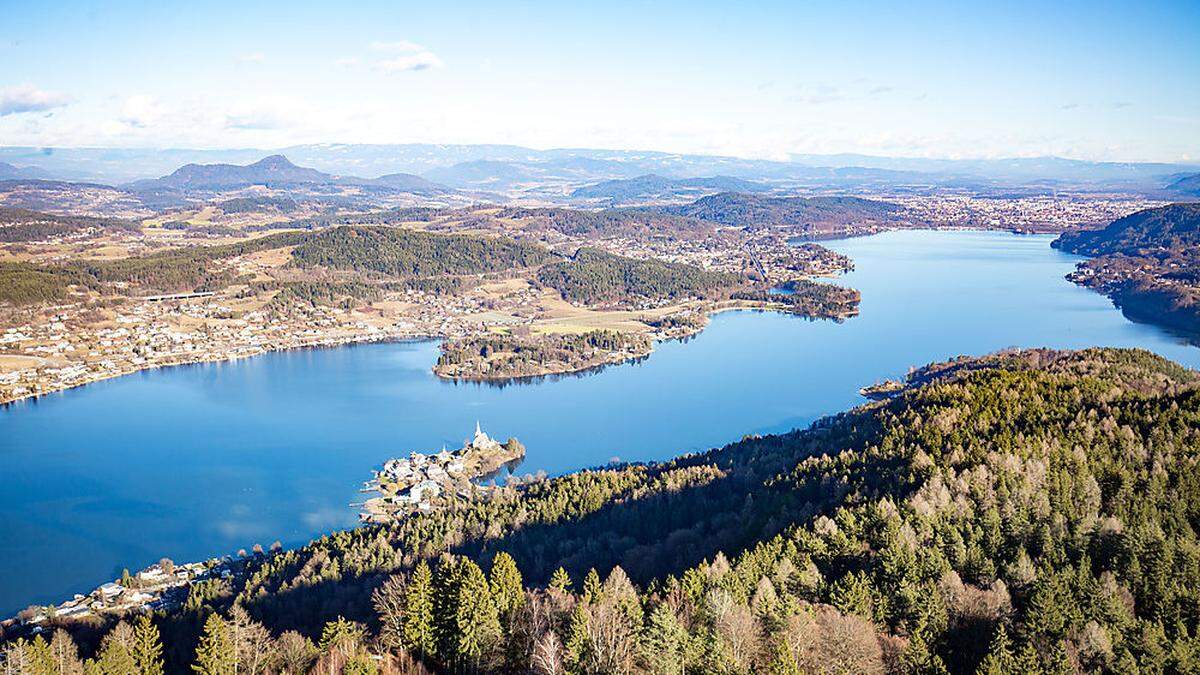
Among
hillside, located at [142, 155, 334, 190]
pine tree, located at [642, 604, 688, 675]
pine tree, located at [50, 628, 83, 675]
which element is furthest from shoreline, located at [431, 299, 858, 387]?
hillside, located at [142, 155, 334, 190]

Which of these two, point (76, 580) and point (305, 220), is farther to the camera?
point (305, 220)

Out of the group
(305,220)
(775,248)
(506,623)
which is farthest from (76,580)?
(305,220)

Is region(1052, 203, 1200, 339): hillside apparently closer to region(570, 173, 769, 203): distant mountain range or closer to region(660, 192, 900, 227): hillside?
region(660, 192, 900, 227): hillside

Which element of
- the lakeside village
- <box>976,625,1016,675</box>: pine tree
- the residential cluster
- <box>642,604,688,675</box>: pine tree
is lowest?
the lakeside village

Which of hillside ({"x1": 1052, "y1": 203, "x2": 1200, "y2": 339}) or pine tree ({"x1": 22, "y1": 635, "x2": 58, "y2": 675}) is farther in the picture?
hillside ({"x1": 1052, "y1": 203, "x2": 1200, "y2": 339})

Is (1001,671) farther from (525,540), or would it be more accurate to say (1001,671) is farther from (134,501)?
(134,501)

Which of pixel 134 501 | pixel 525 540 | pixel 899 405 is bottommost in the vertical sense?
pixel 134 501

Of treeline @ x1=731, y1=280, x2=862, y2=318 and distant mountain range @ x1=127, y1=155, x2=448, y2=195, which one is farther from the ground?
distant mountain range @ x1=127, y1=155, x2=448, y2=195
